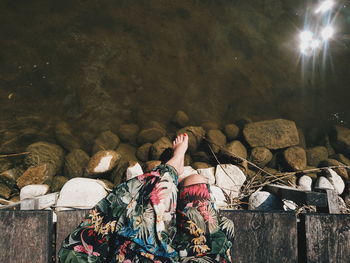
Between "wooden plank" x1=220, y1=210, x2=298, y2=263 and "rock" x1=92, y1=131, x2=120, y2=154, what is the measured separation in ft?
7.70

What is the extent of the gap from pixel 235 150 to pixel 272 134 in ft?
2.25

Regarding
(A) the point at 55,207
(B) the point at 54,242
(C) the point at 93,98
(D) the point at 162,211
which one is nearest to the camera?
(D) the point at 162,211

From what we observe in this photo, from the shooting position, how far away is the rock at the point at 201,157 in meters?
4.06

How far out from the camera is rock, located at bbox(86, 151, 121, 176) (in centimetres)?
374

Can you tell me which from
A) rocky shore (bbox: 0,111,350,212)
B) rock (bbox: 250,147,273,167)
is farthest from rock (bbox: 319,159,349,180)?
rock (bbox: 250,147,273,167)

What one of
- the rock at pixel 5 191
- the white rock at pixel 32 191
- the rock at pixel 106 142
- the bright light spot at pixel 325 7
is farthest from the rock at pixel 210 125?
the rock at pixel 5 191

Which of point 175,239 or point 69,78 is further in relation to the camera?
point 69,78

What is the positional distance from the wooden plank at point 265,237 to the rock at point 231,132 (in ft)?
6.08

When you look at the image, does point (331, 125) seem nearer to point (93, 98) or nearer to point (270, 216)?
point (270, 216)

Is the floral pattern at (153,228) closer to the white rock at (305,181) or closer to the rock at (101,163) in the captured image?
the rock at (101,163)

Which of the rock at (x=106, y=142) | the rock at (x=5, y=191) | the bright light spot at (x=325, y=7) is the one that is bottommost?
the rock at (x=5, y=191)

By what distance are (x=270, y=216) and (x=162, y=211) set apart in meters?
1.10

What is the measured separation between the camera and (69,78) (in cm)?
430

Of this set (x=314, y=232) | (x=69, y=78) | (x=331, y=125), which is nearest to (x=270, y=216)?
(x=314, y=232)
